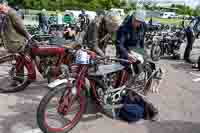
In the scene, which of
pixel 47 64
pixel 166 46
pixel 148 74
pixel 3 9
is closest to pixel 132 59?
pixel 148 74

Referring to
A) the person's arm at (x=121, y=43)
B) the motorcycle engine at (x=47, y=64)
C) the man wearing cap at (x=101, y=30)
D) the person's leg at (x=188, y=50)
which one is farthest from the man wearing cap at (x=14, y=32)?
the person's leg at (x=188, y=50)

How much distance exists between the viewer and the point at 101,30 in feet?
17.3

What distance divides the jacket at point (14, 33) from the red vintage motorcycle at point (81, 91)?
1847 millimetres

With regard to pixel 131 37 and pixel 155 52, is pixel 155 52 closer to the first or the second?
pixel 155 52

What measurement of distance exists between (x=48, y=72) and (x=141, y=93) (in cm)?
183

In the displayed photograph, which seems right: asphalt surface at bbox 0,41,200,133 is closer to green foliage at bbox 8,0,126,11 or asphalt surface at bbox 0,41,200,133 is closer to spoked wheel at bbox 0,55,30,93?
spoked wheel at bbox 0,55,30,93

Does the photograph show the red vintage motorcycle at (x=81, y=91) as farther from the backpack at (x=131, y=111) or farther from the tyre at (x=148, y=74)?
the tyre at (x=148, y=74)

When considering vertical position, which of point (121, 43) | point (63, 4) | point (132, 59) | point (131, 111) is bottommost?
point (131, 111)

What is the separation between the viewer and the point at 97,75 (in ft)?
14.5

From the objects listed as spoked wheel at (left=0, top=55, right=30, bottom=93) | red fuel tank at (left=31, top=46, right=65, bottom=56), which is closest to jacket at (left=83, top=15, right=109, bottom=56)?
red fuel tank at (left=31, top=46, right=65, bottom=56)

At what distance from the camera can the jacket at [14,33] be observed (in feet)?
18.8

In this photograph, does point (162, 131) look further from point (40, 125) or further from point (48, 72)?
point (48, 72)

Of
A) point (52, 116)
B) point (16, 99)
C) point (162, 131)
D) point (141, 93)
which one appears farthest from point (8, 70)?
point (162, 131)

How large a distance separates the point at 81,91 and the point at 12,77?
2220mm
